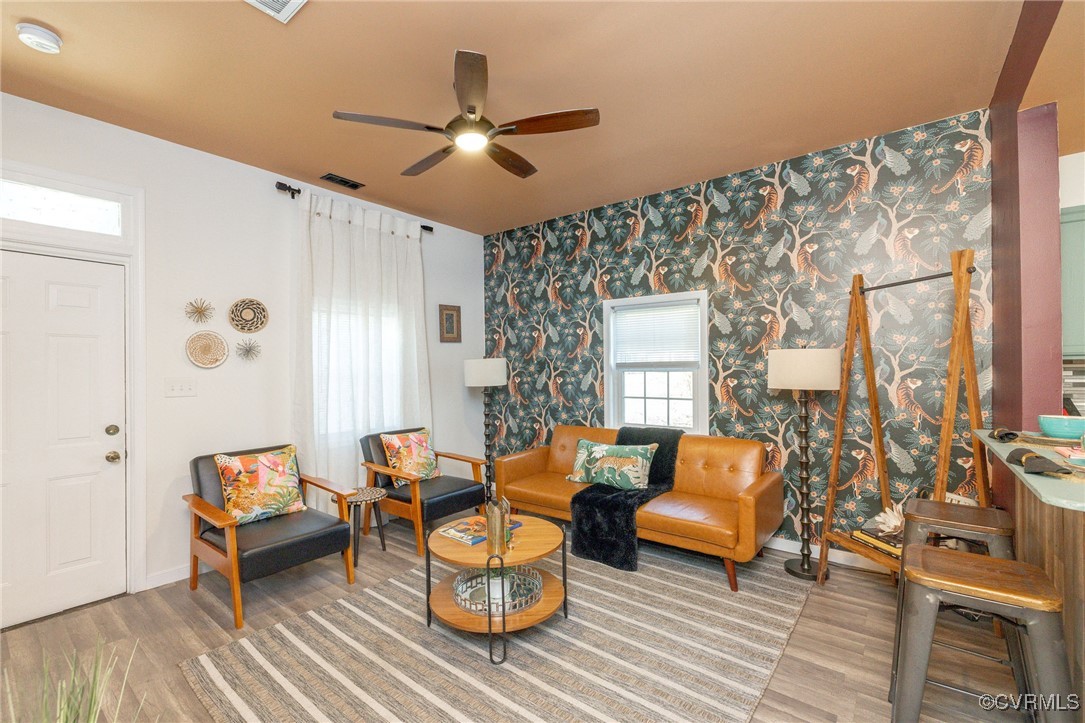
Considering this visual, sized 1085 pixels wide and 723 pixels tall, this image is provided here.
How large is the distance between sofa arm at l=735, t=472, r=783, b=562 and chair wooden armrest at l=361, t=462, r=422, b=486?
7.28ft

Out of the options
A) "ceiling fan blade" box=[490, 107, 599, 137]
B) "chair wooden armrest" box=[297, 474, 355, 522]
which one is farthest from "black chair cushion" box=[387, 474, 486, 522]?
"ceiling fan blade" box=[490, 107, 599, 137]

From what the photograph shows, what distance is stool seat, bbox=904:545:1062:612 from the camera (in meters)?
1.45

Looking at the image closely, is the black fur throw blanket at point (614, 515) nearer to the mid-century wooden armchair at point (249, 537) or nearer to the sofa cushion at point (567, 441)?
the sofa cushion at point (567, 441)

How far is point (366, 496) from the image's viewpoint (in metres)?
3.32

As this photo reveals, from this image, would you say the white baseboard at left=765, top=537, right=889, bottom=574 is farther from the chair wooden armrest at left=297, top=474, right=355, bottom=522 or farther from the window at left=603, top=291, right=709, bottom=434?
the chair wooden armrest at left=297, top=474, right=355, bottom=522

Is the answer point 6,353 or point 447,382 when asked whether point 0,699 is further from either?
point 447,382

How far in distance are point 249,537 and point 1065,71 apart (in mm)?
4379

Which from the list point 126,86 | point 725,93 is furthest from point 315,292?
point 725,93

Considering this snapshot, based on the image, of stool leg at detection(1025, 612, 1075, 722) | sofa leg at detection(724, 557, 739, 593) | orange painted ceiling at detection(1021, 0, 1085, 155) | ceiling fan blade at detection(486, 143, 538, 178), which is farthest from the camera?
sofa leg at detection(724, 557, 739, 593)

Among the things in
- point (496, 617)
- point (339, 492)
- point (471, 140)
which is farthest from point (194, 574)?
point (471, 140)

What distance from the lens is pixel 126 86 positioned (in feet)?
7.98

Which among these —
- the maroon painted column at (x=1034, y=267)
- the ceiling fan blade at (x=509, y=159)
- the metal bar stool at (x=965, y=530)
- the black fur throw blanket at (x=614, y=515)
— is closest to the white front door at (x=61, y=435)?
the ceiling fan blade at (x=509, y=159)

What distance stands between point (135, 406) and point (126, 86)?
1812 mm
